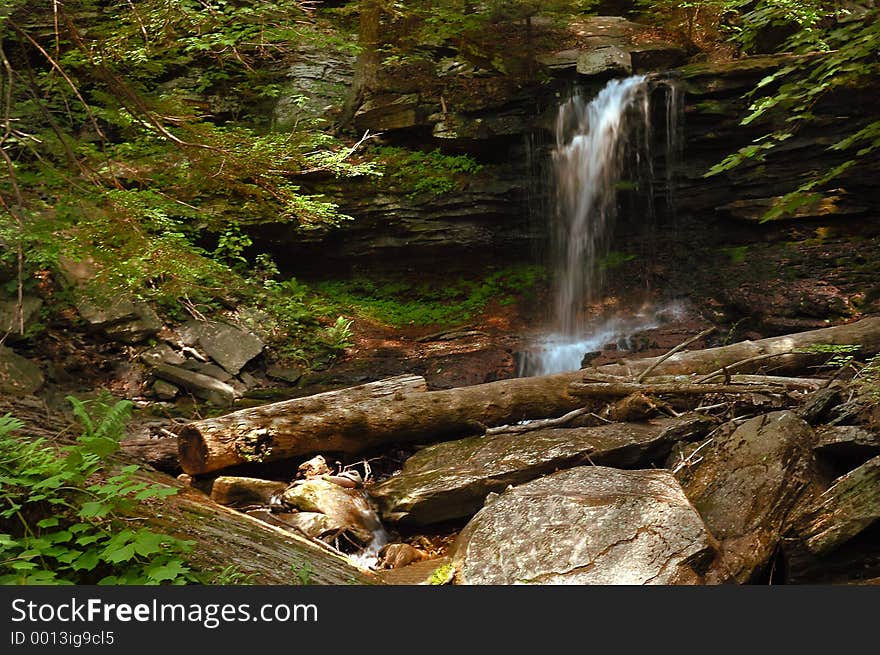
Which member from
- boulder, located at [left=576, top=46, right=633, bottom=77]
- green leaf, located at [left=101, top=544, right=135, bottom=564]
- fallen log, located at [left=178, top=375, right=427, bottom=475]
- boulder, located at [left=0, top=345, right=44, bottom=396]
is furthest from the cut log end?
boulder, located at [left=576, top=46, right=633, bottom=77]

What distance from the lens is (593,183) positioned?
1096 centimetres

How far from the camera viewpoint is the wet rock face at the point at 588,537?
11.0 ft

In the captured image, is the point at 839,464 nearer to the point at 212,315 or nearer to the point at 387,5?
the point at 212,315

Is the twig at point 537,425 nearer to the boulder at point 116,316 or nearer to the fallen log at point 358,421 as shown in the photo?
the fallen log at point 358,421

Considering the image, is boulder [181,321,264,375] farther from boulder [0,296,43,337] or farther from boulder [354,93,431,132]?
boulder [354,93,431,132]

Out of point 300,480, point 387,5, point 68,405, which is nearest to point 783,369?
point 300,480

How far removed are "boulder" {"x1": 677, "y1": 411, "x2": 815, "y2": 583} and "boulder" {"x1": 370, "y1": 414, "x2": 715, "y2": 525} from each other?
542 millimetres

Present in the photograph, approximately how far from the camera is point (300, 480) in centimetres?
545

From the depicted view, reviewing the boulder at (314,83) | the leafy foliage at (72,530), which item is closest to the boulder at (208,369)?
Answer: the leafy foliage at (72,530)

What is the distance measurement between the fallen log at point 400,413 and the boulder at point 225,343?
10.8ft

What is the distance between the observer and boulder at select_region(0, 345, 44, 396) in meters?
6.48

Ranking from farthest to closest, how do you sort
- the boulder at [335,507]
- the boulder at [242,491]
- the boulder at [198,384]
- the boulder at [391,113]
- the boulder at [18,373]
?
the boulder at [391,113] → the boulder at [198,384] → the boulder at [18,373] → the boulder at [242,491] → the boulder at [335,507]

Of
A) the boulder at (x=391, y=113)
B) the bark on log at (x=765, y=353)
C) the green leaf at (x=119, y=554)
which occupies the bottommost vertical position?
the bark on log at (x=765, y=353)

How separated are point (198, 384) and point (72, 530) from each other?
5601 mm
